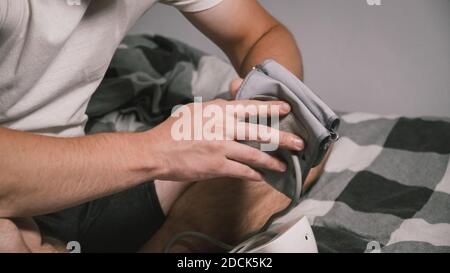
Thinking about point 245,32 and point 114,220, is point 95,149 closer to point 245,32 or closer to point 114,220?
point 114,220

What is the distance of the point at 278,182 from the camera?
0.70 m

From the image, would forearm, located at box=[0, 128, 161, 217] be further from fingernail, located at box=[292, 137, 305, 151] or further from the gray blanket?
the gray blanket

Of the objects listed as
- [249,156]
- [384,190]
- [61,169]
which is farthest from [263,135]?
[384,190]

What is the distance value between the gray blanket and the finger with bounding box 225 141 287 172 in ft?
0.55

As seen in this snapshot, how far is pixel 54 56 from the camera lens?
0.76 meters

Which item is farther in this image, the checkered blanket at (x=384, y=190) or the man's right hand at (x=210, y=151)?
the checkered blanket at (x=384, y=190)

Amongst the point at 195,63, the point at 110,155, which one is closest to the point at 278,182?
the point at 110,155

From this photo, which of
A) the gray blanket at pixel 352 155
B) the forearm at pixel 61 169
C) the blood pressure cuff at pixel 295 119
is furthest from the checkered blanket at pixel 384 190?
the forearm at pixel 61 169

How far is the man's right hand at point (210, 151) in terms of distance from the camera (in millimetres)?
631

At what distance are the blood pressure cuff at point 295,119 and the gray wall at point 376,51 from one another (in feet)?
2.10

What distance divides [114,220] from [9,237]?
193 mm

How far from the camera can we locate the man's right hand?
2.07 feet
